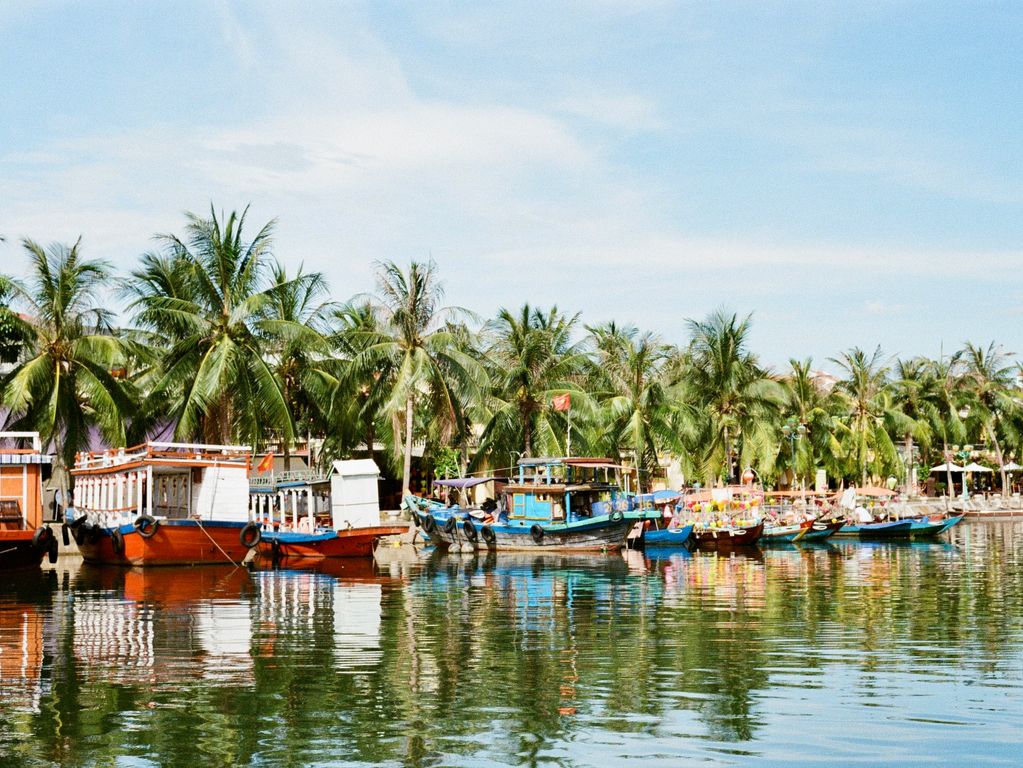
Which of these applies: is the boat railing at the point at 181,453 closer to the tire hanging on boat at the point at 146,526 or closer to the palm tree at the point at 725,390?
the tire hanging on boat at the point at 146,526

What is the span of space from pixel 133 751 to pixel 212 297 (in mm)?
29941

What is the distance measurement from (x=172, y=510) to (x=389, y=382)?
1293cm

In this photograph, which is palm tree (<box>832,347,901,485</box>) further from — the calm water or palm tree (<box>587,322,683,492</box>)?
the calm water

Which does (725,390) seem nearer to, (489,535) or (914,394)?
(489,535)

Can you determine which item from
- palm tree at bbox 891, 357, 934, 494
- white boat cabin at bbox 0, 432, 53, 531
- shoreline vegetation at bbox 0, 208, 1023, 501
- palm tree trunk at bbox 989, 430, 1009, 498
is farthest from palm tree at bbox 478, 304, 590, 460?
palm tree trunk at bbox 989, 430, 1009, 498

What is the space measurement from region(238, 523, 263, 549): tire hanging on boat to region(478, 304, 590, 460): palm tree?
53.4 ft

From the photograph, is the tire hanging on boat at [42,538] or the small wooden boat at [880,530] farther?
the small wooden boat at [880,530]

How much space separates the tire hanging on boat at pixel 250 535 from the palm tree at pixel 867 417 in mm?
39560

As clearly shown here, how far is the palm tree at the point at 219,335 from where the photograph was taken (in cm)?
3872

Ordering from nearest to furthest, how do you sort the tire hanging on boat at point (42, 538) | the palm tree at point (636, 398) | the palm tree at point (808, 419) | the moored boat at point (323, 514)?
the tire hanging on boat at point (42, 538) → the moored boat at point (323, 514) → the palm tree at point (636, 398) → the palm tree at point (808, 419)

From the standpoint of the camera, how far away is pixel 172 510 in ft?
119

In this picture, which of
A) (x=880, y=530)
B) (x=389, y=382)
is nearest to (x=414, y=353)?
(x=389, y=382)


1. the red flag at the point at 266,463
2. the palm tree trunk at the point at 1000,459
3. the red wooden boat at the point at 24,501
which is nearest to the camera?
the red wooden boat at the point at 24,501

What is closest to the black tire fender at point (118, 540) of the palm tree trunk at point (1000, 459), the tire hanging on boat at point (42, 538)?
the tire hanging on boat at point (42, 538)
